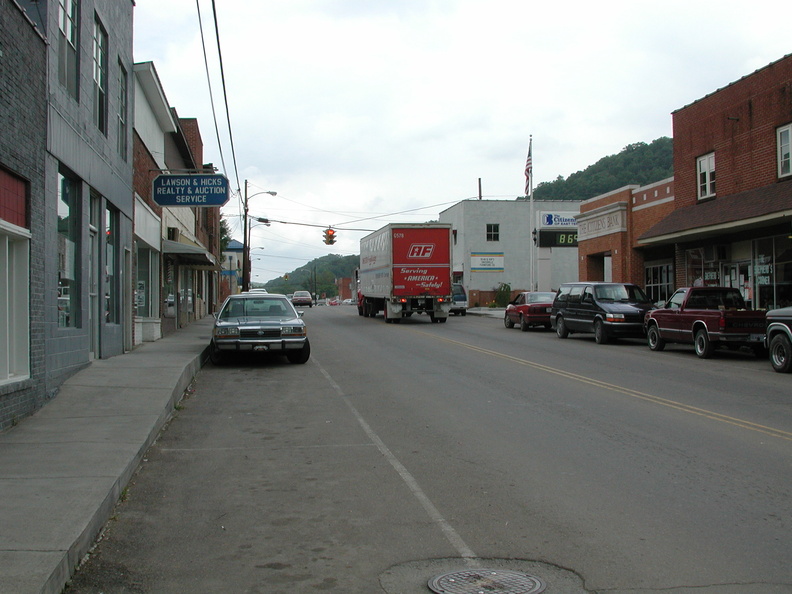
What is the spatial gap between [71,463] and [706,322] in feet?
47.9

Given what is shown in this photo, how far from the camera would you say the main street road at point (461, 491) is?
182 inches

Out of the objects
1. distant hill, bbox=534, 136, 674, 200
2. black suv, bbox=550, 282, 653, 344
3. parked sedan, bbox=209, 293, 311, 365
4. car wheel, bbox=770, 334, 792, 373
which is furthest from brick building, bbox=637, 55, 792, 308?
distant hill, bbox=534, 136, 674, 200

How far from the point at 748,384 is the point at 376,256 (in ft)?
74.6

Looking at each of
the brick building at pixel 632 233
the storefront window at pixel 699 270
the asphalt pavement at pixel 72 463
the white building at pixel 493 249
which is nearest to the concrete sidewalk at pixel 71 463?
the asphalt pavement at pixel 72 463

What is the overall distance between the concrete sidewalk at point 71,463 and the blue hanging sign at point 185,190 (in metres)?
7.05

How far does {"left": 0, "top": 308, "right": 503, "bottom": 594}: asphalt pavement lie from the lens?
4469mm

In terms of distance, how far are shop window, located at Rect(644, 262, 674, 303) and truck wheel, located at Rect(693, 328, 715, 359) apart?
37.5 ft

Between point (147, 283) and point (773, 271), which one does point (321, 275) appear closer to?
point (147, 283)

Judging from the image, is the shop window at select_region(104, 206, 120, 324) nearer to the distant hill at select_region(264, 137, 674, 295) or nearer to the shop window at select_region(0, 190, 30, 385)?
the shop window at select_region(0, 190, 30, 385)

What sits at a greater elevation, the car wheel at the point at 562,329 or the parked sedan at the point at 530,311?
the parked sedan at the point at 530,311

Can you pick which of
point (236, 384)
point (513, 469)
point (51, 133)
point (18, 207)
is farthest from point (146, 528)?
point (236, 384)

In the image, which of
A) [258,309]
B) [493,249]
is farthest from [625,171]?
[258,309]

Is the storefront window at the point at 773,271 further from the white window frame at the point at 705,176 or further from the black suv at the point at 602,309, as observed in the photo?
the black suv at the point at 602,309

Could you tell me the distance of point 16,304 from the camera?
359 inches
